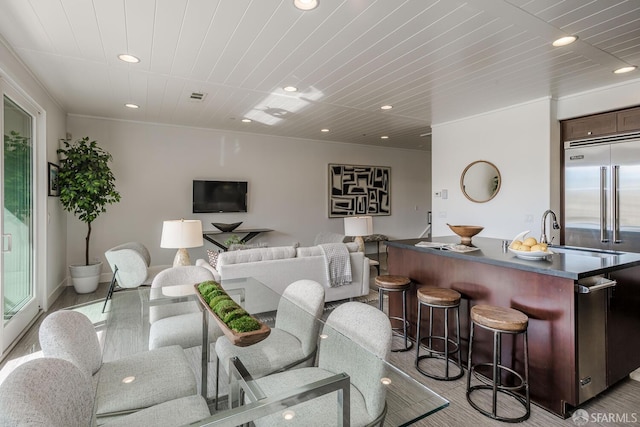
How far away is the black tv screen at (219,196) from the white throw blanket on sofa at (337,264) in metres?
2.81

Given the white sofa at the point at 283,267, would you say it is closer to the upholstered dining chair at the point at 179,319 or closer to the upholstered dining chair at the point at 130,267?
the upholstered dining chair at the point at 130,267

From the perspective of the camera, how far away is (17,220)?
337cm

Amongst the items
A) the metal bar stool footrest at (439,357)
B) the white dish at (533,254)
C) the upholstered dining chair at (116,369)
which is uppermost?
the white dish at (533,254)

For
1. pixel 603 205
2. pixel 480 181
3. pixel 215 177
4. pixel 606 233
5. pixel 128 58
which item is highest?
pixel 128 58

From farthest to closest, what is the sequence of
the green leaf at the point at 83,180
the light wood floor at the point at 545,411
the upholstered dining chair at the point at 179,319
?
the green leaf at the point at 83,180 → the upholstered dining chair at the point at 179,319 → the light wood floor at the point at 545,411

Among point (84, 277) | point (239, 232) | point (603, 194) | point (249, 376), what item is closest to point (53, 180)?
point (84, 277)

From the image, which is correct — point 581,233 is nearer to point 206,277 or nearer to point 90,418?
point 206,277

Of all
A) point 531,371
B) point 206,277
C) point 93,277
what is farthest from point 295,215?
point 531,371

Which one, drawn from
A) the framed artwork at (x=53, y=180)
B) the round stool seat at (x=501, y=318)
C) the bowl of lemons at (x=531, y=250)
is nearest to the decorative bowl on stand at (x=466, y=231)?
the bowl of lemons at (x=531, y=250)

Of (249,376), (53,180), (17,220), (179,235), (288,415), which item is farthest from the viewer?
(53,180)

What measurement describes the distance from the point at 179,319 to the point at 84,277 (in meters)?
3.32

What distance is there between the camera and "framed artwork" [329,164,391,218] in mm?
7449

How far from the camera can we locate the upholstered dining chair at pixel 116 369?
1.41 metres

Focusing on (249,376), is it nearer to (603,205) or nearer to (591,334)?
(591,334)
